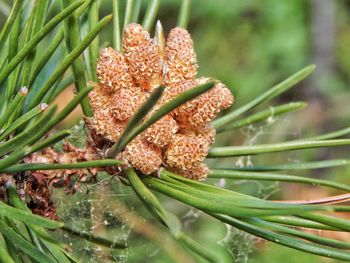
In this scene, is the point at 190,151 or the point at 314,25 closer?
the point at 190,151

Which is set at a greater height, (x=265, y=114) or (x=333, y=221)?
(x=265, y=114)

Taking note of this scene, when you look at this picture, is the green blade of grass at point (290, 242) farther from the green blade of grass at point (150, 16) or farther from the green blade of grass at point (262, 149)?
the green blade of grass at point (150, 16)

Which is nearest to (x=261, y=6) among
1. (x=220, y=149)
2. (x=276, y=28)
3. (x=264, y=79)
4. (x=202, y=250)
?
(x=276, y=28)

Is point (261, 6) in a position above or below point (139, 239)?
above

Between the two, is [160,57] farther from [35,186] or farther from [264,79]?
[264,79]

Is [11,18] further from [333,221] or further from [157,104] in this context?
[333,221]

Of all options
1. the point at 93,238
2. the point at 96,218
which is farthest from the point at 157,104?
the point at 96,218
